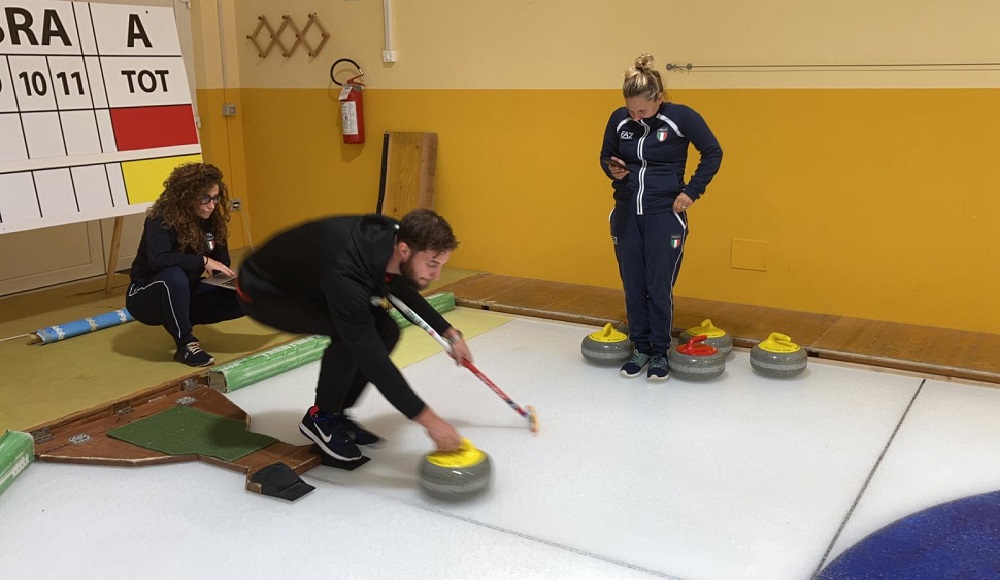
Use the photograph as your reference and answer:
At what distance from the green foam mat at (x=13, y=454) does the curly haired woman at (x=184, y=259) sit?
913 millimetres

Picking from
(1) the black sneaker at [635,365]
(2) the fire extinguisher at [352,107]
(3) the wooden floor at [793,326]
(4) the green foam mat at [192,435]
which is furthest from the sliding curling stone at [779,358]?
(2) the fire extinguisher at [352,107]

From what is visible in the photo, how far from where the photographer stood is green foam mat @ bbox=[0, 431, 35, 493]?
2688 mm

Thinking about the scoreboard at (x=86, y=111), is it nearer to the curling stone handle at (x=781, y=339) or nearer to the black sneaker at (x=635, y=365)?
the black sneaker at (x=635, y=365)

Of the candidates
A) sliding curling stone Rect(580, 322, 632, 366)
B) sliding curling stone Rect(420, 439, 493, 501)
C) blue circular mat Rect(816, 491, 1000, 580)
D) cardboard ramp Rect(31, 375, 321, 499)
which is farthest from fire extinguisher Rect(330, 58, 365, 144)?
blue circular mat Rect(816, 491, 1000, 580)

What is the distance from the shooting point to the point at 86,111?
14.1 ft

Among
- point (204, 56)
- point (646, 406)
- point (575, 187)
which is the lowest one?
point (646, 406)

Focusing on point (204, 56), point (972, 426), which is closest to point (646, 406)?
point (972, 426)

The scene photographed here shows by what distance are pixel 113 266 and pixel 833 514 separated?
3.93 m

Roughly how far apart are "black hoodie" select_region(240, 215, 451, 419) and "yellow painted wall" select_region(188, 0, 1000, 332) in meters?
2.38

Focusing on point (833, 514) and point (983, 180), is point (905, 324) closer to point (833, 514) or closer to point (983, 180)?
point (983, 180)

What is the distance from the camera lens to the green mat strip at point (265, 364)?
352cm

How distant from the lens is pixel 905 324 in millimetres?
4266

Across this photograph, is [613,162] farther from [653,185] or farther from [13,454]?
[13,454]

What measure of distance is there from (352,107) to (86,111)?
1.71 meters
